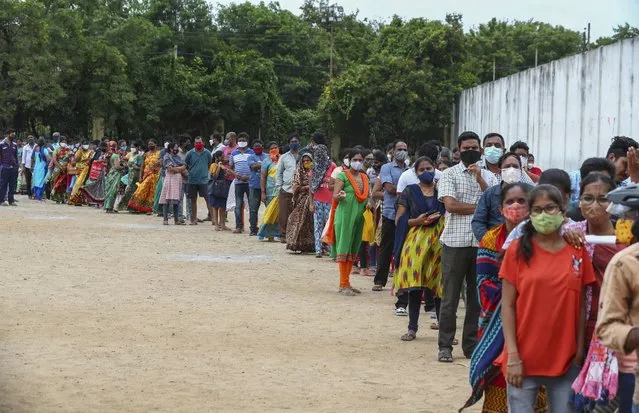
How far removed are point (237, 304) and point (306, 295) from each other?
4.10ft

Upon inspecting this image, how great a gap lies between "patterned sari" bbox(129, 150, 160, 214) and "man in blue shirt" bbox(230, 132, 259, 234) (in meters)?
4.68

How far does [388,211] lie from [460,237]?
5012mm

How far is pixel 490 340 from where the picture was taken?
6.66m

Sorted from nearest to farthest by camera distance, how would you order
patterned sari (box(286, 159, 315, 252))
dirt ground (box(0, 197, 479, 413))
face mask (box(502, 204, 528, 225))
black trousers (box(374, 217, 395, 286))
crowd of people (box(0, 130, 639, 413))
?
crowd of people (box(0, 130, 639, 413)), face mask (box(502, 204, 528, 225)), dirt ground (box(0, 197, 479, 413)), black trousers (box(374, 217, 395, 286)), patterned sari (box(286, 159, 315, 252))

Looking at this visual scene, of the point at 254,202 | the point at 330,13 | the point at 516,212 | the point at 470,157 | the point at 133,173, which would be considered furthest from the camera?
the point at 330,13

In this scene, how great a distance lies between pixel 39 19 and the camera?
5531cm

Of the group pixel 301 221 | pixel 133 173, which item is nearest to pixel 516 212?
pixel 301 221

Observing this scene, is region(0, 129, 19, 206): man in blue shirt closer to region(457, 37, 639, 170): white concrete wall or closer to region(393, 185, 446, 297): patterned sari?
region(457, 37, 639, 170): white concrete wall

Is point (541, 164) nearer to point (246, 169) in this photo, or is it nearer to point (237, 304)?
point (246, 169)

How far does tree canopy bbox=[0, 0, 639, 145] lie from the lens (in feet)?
155

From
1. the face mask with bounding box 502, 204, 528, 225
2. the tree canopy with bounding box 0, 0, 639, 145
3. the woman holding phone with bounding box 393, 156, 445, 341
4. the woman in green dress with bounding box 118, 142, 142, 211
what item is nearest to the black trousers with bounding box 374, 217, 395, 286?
the woman holding phone with bounding box 393, 156, 445, 341

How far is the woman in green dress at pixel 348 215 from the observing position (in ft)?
48.1

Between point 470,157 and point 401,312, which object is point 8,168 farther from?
point 470,157

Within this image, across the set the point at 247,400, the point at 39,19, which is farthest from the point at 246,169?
the point at 39,19
